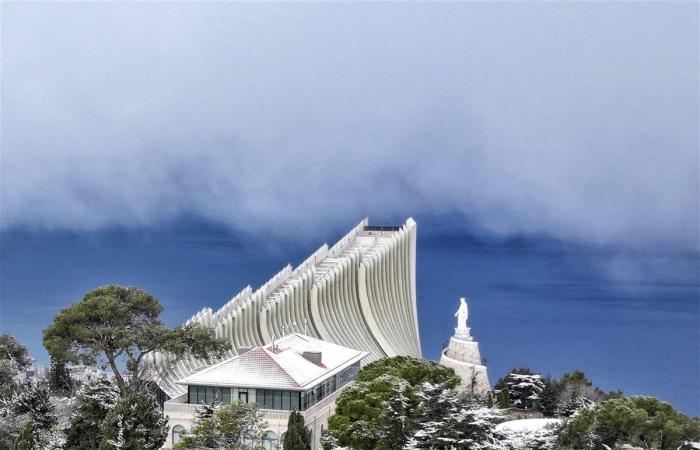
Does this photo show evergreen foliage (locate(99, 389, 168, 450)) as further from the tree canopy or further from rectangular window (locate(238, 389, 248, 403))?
the tree canopy

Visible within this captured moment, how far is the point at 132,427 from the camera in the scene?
1164 inches

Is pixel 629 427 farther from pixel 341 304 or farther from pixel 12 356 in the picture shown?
pixel 341 304

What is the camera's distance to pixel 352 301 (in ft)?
184

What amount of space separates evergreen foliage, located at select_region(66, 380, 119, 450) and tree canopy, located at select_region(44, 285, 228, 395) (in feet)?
8.44

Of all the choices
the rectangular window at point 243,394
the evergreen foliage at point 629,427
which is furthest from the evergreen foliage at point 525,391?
the rectangular window at point 243,394

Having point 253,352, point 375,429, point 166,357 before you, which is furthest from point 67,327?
point 375,429

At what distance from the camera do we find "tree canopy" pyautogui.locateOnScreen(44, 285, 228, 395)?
3506 cm

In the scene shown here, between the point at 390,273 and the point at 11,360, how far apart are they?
28.5 meters

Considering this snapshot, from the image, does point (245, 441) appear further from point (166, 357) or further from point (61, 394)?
point (61, 394)

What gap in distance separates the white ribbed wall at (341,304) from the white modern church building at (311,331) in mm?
63

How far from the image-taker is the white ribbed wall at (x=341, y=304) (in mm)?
43750

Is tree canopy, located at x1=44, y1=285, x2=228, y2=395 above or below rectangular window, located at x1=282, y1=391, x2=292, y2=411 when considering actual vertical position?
above

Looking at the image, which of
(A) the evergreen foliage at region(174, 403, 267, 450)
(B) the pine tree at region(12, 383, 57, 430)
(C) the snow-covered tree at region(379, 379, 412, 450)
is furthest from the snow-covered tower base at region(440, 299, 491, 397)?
(B) the pine tree at region(12, 383, 57, 430)

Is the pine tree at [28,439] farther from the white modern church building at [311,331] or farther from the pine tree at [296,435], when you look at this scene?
the pine tree at [296,435]
